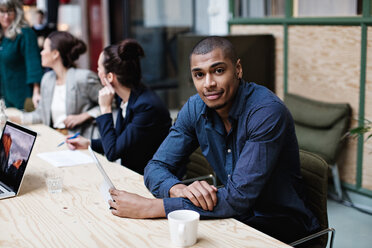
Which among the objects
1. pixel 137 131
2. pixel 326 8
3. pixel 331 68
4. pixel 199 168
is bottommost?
pixel 199 168

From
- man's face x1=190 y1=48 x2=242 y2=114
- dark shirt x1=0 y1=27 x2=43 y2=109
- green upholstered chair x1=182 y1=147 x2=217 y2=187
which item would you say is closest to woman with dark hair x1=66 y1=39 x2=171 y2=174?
green upholstered chair x1=182 y1=147 x2=217 y2=187

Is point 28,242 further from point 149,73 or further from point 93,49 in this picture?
point 93,49

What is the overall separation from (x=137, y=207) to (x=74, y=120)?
1725 millimetres

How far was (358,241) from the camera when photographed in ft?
10.1

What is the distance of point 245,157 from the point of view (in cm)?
170

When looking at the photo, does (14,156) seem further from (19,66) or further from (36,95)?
(19,66)

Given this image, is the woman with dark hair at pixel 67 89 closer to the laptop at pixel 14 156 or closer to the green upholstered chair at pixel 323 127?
the laptop at pixel 14 156

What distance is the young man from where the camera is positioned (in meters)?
1.68

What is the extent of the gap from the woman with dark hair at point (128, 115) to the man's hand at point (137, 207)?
85 cm

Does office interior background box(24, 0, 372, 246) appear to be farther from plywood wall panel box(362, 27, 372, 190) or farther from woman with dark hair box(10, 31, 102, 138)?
woman with dark hair box(10, 31, 102, 138)

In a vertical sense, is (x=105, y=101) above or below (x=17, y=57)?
below

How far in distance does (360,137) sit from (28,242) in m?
2.77

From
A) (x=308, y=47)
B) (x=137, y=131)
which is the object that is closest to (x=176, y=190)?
(x=137, y=131)

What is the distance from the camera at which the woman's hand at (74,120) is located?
3273mm
